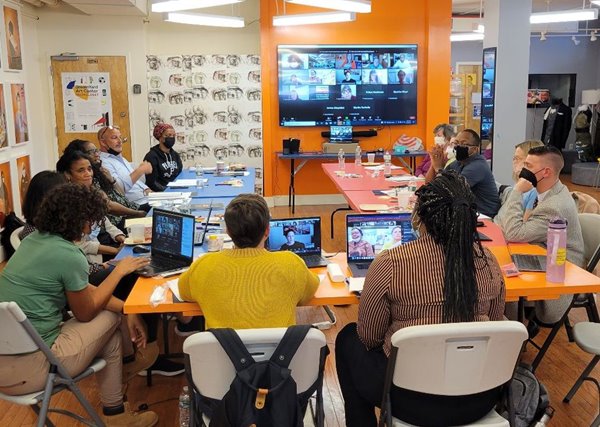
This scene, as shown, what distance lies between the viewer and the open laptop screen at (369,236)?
307cm

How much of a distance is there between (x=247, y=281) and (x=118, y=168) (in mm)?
3408

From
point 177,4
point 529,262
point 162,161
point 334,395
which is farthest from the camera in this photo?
point 162,161

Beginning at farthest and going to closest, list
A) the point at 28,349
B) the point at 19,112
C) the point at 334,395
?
the point at 19,112
the point at 334,395
the point at 28,349

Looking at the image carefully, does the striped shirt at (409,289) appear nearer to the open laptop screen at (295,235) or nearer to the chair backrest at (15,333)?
the open laptop screen at (295,235)

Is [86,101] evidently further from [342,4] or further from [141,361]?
[141,361]

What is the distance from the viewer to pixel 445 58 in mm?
8672

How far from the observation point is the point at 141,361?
3137mm

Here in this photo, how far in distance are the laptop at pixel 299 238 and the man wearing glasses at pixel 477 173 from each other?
1.95 meters

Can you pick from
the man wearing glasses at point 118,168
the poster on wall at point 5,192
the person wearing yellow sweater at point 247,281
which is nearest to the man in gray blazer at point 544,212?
the person wearing yellow sweater at point 247,281

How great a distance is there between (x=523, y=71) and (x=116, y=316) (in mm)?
6572

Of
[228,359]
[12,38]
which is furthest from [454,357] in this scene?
[12,38]

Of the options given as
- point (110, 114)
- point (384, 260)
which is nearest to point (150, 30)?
point (110, 114)

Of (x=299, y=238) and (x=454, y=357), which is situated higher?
(x=299, y=238)

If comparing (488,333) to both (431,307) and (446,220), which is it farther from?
(446,220)
